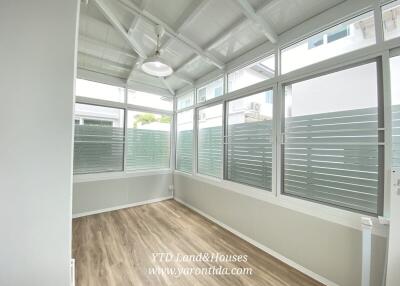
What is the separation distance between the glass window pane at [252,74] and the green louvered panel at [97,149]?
2637 millimetres

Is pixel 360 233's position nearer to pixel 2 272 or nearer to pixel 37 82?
pixel 2 272

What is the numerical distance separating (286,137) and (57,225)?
93.5 inches

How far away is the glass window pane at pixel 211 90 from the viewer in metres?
3.31

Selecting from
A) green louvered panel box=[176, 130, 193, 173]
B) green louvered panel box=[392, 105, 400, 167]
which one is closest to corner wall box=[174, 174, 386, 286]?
green louvered panel box=[392, 105, 400, 167]

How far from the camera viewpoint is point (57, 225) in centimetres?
90

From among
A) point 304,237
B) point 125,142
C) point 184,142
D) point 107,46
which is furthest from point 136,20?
point 304,237

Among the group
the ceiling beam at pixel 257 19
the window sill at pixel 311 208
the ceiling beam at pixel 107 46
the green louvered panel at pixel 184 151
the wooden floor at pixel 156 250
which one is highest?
the ceiling beam at pixel 107 46

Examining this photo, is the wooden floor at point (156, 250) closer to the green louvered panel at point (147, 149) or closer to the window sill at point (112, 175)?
Answer: the window sill at point (112, 175)

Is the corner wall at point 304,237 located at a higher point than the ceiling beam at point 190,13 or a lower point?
lower

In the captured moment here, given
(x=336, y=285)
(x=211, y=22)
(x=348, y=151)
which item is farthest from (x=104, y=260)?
(x=211, y=22)

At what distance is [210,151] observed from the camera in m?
3.53

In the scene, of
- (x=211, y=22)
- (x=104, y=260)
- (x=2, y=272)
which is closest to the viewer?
(x=2, y=272)

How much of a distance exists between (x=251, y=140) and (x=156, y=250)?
2.11 meters

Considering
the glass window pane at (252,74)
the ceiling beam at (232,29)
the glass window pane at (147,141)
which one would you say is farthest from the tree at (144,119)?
the glass window pane at (252,74)
